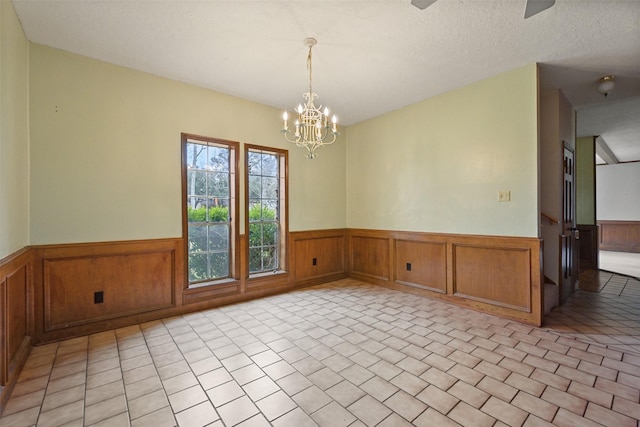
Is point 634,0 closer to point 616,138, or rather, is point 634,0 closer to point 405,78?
point 405,78

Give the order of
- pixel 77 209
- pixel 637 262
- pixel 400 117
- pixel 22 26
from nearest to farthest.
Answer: pixel 22 26 → pixel 77 209 → pixel 400 117 → pixel 637 262

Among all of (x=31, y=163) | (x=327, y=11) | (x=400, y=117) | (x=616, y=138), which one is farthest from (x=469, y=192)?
(x=616, y=138)

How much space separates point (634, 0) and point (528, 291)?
270cm

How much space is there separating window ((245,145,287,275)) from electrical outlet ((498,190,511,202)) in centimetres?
297

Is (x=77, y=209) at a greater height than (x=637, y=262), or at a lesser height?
greater

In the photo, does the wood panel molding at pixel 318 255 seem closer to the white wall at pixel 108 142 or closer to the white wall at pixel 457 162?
the white wall at pixel 457 162

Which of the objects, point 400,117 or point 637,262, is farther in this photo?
point 637,262

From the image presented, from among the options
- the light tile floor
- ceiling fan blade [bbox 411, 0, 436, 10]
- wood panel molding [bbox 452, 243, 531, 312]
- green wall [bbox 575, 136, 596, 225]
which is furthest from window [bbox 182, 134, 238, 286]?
green wall [bbox 575, 136, 596, 225]

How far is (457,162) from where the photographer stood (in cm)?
381

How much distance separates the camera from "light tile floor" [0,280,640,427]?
173 centimetres

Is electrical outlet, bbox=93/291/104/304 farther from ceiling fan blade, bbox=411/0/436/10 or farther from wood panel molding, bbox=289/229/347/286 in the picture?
ceiling fan blade, bbox=411/0/436/10

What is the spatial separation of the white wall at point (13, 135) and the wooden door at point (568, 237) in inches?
229

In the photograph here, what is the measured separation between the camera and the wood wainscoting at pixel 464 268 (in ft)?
10.4

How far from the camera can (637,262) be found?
267 inches
